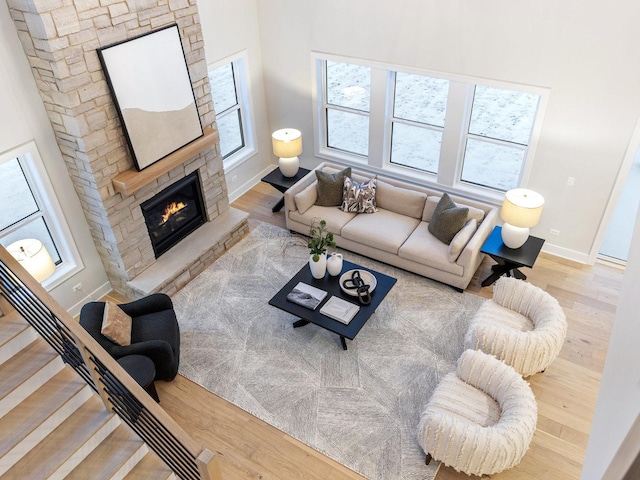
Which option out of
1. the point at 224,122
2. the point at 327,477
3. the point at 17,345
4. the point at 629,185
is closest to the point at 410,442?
the point at 327,477

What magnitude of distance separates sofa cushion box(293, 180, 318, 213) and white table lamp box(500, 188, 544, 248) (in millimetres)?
2515

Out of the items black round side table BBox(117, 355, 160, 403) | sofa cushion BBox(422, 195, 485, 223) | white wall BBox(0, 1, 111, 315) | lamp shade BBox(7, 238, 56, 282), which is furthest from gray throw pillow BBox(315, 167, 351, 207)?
lamp shade BBox(7, 238, 56, 282)

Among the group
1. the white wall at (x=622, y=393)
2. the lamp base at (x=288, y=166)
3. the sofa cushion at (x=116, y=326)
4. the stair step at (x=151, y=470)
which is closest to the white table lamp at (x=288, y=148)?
the lamp base at (x=288, y=166)

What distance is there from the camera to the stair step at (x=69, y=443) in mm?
3439

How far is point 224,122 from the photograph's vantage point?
761cm

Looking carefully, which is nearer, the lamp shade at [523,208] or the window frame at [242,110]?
the lamp shade at [523,208]

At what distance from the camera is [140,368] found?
15.2 feet

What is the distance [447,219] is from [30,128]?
4.69 meters

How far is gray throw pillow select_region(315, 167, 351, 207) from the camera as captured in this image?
22.5 feet

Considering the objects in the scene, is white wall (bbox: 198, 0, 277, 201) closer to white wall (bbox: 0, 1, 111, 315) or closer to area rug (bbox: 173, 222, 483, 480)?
area rug (bbox: 173, 222, 483, 480)

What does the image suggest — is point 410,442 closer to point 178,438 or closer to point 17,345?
point 178,438

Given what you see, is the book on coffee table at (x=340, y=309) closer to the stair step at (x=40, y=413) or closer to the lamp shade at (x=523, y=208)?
the lamp shade at (x=523, y=208)

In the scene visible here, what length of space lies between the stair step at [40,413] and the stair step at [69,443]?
4 centimetres

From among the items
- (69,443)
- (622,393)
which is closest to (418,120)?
(69,443)
